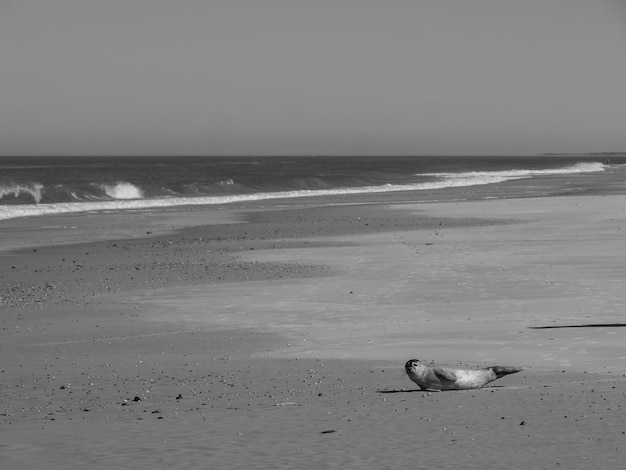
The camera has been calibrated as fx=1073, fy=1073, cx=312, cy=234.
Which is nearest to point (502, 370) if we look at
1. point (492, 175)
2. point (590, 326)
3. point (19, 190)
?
point (590, 326)

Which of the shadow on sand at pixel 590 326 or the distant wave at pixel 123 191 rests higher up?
the shadow on sand at pixel 590 326

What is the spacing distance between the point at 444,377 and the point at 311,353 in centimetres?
251

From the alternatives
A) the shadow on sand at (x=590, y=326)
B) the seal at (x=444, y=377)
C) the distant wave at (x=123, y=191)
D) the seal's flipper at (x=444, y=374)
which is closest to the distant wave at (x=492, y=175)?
the distant wave at (x=123, y=191)

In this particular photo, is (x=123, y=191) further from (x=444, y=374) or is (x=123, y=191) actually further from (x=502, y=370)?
(x=444, y=374)

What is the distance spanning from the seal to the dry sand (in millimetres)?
109

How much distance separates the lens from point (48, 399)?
30.5ft

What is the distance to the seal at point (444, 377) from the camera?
9.01 metres

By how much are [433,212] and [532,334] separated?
87.0 feet

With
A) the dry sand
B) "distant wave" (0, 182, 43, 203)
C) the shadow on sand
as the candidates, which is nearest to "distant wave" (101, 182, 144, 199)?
"distant wave" (0, 182, 43, 203)

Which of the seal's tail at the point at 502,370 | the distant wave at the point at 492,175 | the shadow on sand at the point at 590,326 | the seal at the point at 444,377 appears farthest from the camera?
the distant wave at the point at 492,175

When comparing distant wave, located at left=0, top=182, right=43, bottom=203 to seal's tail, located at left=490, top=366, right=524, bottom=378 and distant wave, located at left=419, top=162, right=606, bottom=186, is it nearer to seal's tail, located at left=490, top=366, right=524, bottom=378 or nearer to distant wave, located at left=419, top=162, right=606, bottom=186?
distant wave, located at left=419, top=162, right=606, bottom=186

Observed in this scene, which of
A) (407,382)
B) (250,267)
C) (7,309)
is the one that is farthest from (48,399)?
(250,267)

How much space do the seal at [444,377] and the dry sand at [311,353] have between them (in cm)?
11

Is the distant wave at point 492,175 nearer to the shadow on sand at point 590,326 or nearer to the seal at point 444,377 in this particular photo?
the shadow on sand at point 590,326
